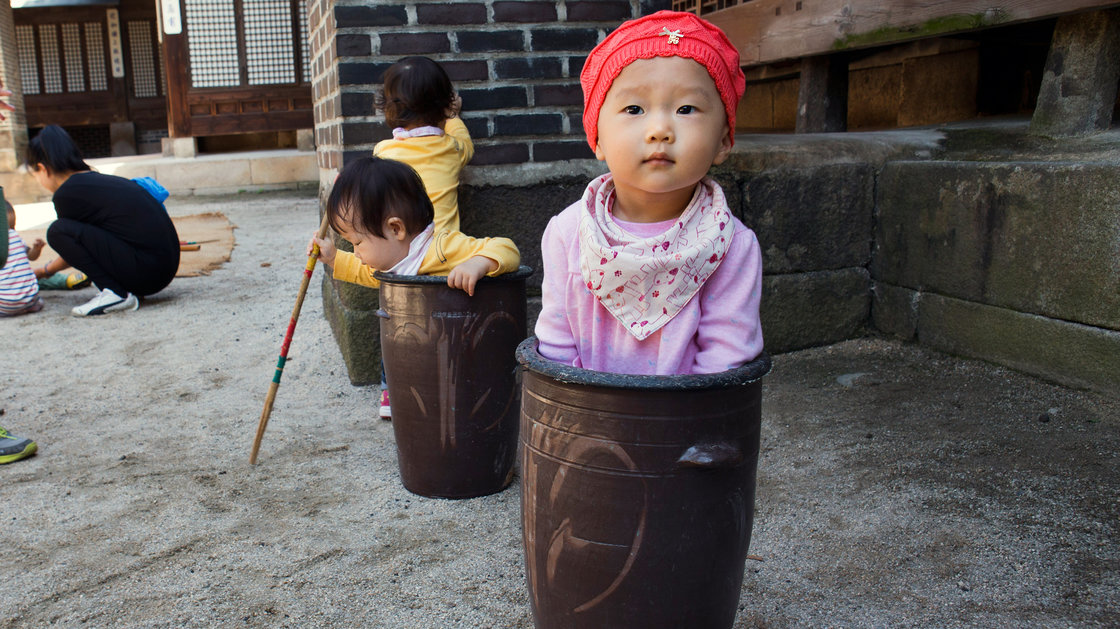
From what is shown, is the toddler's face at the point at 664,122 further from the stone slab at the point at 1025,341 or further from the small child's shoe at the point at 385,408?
the stone slab at the point at 1025,341

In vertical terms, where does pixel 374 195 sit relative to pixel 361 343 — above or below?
above

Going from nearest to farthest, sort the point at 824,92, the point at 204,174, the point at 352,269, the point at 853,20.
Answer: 1. the point at 352,269
2. the point at 853,20
3. the point at 824,92
4. the point at 204,174

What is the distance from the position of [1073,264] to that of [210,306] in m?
4.27

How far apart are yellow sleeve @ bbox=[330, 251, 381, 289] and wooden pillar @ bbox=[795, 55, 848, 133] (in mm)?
2931

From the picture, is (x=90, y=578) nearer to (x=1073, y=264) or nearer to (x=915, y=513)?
(x=915, y=513)

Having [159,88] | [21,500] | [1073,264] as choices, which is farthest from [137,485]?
[159,88]

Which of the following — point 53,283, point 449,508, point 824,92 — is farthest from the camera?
point 53,283

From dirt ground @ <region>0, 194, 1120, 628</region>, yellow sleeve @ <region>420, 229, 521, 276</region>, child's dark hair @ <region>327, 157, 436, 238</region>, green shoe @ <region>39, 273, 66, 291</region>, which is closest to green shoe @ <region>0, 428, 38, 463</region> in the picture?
dirt ground @ <region>0, 194, 1120, 628</region>

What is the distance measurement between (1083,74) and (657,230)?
245cm

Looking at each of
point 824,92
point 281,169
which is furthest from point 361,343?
point 281,169

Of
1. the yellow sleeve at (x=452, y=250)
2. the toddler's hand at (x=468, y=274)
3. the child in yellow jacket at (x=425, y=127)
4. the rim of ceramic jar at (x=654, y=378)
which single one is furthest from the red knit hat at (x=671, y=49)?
the child in yellow jacket at (x=425, y=127)

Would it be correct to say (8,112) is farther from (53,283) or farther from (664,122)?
(664,122)

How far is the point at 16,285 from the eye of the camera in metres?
4.71

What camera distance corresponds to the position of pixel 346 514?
7.80 ft
